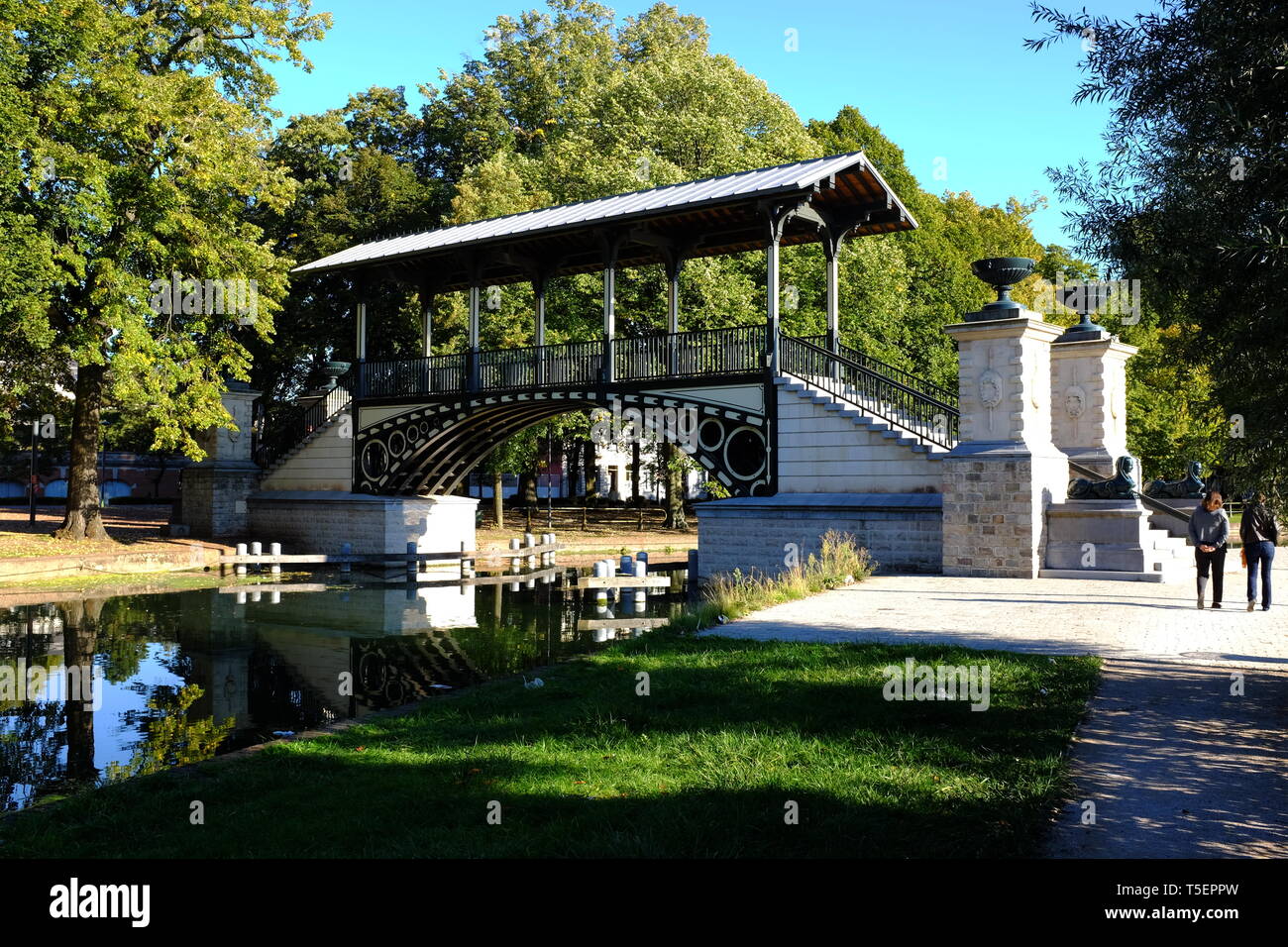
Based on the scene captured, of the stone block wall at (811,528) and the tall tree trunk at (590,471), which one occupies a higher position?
the tall tree trunk at (590,471)

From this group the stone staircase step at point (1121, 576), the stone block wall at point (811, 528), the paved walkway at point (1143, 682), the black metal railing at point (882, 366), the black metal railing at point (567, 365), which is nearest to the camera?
the paved walkway at point (1143, 682)

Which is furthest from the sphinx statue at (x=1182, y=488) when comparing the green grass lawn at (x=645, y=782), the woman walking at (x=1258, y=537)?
the green grass lawn at (x=645, y=782)

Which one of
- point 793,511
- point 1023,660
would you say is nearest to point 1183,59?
point 1023,660

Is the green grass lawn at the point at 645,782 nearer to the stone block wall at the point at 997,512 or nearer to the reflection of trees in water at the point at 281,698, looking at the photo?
the reflection of trees in water at the point at 281,698

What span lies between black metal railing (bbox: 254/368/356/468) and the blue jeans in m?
25.1

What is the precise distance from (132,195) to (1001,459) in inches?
823

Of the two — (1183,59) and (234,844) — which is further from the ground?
(1183,59)

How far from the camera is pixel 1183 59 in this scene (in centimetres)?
794

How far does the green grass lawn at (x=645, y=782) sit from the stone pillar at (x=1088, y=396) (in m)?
13.7

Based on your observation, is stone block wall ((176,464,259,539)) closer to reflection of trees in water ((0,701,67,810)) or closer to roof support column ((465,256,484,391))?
roof support column ((465,256,484,391))

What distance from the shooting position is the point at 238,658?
1331 centimetres

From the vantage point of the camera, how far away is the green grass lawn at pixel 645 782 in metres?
5.14
